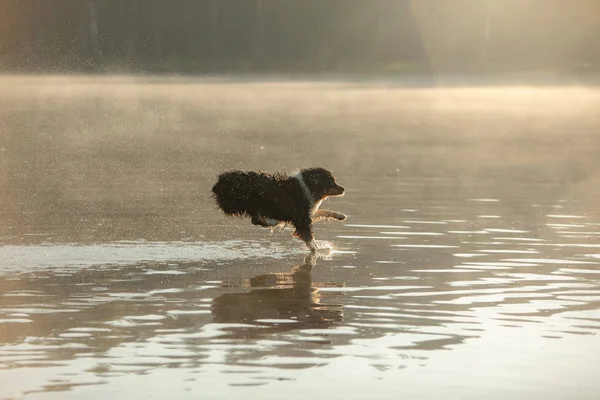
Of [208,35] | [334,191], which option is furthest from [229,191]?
[208,35]

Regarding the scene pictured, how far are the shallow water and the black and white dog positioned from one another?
0.41 m

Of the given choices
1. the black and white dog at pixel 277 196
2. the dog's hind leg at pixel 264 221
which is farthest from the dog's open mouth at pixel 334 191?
the dog's hind leg at pixel 264 221

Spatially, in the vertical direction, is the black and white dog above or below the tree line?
below

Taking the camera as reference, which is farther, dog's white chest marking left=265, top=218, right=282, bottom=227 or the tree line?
the tree line

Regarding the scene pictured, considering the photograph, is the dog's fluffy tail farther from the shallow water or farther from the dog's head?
the dog's head

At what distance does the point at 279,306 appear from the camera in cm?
1344

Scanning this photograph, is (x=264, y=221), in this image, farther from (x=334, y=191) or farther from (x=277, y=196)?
(x=334, y=191)

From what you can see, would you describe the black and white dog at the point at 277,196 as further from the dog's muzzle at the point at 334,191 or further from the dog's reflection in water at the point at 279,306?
the dog's reflection in water at the point at 279,306

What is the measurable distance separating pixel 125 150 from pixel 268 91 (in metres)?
56.1

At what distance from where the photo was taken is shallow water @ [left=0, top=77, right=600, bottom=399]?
10.5 m

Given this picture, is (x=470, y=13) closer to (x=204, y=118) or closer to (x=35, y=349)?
(x=204, y=118)

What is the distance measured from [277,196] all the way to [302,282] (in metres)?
2.65

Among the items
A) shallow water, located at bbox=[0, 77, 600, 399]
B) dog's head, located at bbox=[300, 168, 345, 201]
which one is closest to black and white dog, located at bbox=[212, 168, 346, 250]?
dog's head, located at bbox=[300, 168, 345, 201]

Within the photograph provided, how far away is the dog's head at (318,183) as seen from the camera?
699 inches
